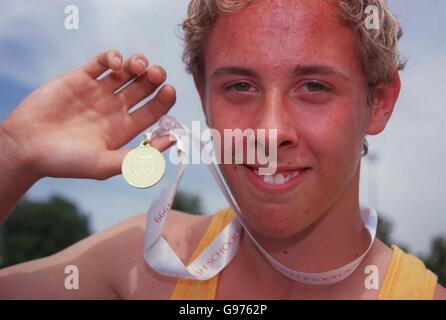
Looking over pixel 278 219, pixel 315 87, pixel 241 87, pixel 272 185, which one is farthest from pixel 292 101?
pixel 278 219

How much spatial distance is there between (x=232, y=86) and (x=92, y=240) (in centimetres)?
120

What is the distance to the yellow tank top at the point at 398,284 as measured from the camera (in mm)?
2555

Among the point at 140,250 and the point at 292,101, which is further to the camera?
the point at 140,250

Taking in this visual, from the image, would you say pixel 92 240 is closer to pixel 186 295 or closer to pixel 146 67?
pixel 186 295

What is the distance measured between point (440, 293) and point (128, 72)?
1.75 metres

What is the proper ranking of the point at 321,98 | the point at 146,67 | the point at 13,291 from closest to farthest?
the point at 321,98
the point at 146,67
the point at 13,291

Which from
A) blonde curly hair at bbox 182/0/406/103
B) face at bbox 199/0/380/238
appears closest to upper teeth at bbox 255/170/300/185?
face at bbox 199/0/380/238

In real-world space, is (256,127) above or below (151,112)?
above

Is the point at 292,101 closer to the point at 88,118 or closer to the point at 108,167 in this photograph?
the point at 108,167

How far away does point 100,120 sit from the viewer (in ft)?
8.87

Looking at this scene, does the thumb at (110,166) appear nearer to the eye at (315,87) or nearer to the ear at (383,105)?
the eye at (315,87)

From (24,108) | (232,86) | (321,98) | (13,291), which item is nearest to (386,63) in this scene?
(321,98)

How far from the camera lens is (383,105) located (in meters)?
2.73

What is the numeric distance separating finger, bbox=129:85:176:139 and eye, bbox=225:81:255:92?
321 mm
